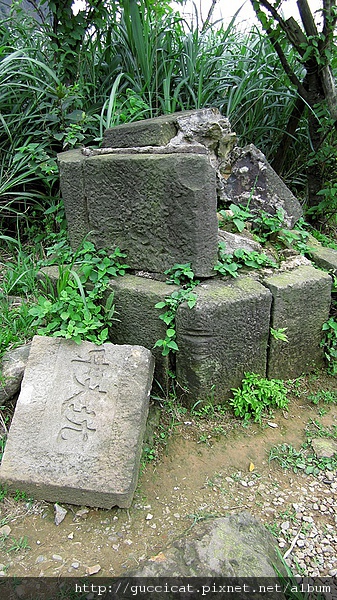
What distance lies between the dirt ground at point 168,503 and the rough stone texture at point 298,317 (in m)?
0.26

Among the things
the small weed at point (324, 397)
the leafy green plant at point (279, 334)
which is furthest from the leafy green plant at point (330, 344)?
the leafy green plant at point (279, 334)

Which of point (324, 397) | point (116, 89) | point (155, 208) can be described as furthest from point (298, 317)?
point (116, 89)

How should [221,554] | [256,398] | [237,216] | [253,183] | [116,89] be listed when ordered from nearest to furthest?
[221,554], [256,398], [237,216], [253,183], [116,89]

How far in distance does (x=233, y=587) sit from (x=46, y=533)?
0.70 meters

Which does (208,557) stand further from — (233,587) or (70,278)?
(70,278)

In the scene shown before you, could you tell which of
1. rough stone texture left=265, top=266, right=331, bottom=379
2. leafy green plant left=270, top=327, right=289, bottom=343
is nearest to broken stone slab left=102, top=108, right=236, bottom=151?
rough stone texture left=265, top=266, right=331, bottom=379

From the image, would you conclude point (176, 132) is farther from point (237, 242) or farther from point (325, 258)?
point (325, 258)

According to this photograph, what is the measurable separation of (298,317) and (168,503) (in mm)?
1090

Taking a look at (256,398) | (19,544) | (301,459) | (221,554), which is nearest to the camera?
(221,554)

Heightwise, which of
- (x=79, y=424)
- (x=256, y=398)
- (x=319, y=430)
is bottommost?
(x=319, y=430)

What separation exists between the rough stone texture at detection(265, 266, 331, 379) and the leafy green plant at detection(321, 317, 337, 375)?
3 cm

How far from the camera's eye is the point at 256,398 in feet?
7.01

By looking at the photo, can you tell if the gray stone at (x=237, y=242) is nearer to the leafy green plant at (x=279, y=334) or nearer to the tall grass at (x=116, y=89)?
the leafy green plant at (x=279, y=334)

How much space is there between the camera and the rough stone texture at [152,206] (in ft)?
6.45
